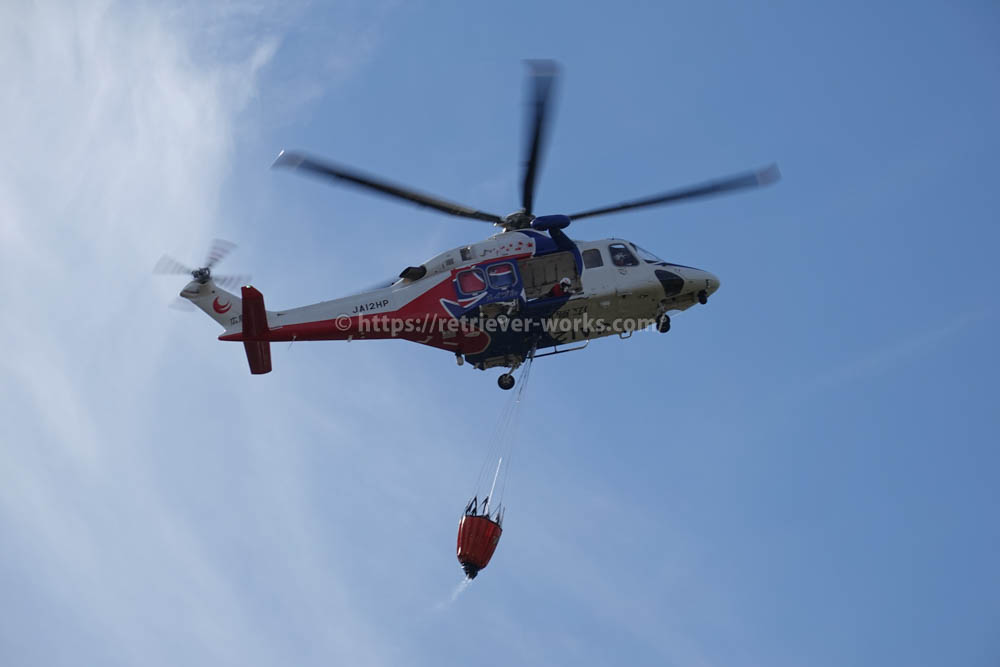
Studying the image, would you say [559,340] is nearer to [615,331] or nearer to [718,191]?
[615,331]

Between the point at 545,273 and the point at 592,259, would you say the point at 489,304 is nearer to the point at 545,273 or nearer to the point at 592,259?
the point at 545,273

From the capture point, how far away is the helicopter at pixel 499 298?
23938mm

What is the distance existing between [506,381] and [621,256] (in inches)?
165

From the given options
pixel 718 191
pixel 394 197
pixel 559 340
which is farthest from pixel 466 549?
pixel 718 191

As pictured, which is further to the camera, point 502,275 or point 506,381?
point 506,381

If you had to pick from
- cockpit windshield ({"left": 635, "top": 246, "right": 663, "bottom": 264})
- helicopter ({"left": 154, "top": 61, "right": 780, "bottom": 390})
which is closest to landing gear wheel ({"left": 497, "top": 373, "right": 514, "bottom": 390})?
helicopter ({"left": 154, "top": 61, "right": 780, "bottom": 390})

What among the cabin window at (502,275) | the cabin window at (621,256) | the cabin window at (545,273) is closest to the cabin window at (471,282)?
the cabin window at (502,275)

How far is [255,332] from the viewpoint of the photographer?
929 inches

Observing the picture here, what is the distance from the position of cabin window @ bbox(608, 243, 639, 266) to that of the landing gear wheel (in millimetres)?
3789

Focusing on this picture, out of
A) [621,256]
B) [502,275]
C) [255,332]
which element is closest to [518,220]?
[502,275]

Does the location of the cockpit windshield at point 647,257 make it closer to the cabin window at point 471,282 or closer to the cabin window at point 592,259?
the cabin window at point 592,259

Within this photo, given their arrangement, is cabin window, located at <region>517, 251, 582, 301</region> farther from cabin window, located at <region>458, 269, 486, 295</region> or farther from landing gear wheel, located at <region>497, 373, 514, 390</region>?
landing gear wheel, located at <region>497, 373, 514, 390</region>

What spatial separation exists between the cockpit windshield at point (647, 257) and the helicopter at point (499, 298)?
0.08 meters

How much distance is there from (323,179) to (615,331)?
816 cm
